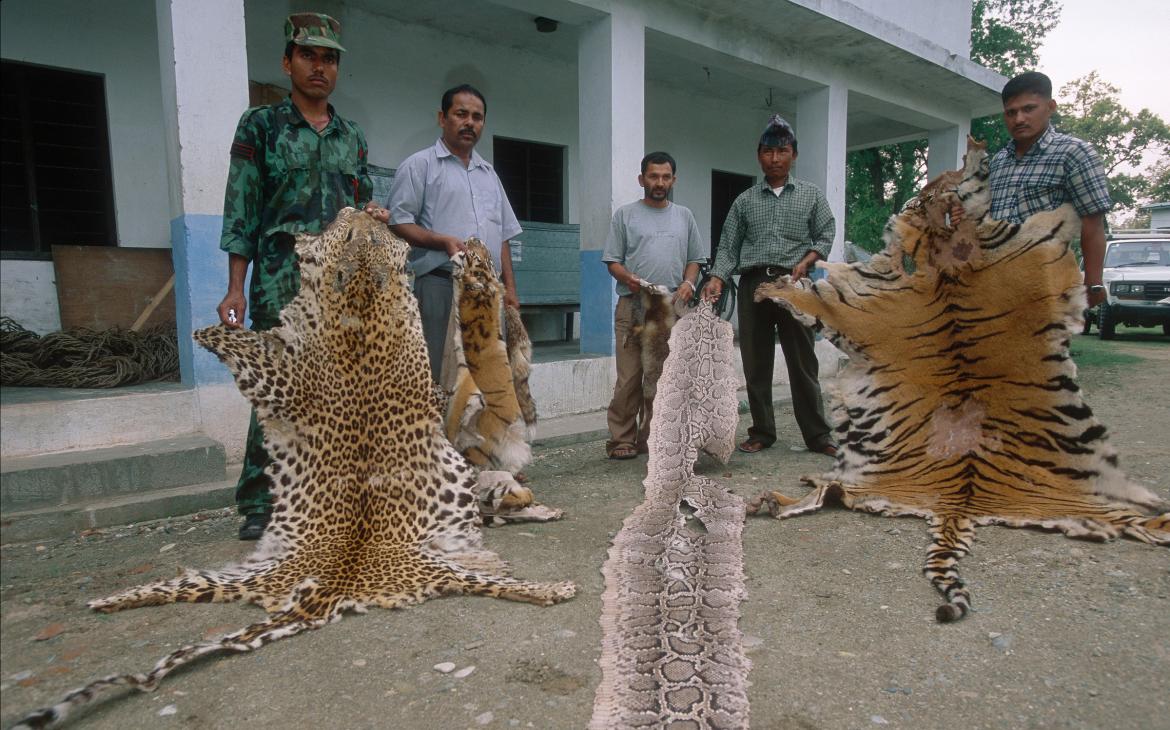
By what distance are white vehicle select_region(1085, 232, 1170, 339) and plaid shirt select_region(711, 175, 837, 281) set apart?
37.9 ft

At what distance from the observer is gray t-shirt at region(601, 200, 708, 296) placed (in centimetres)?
433

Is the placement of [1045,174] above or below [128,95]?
below

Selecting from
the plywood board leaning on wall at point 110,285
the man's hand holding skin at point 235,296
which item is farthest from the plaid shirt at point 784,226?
the plywood board leaning on wall at point 110,285

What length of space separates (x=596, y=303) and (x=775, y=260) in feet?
6.43

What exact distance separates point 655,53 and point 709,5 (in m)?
1.56

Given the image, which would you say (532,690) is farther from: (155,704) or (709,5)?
(709,5)

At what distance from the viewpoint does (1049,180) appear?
3342mm

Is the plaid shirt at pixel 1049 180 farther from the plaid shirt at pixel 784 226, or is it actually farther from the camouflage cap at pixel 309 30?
the camouflage cap at pixel 309 30

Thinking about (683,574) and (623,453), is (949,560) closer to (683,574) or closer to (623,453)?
(683,574)

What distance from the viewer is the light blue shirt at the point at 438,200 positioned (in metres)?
3.32

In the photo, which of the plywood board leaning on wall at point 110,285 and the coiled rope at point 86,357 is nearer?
the coiled rope at point 86,357

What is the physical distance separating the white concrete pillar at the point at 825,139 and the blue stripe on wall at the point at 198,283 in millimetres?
6197

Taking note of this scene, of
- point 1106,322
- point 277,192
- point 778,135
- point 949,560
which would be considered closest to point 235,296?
point 277,192

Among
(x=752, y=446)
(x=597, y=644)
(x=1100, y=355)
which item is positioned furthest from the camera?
(x=1100, y=355)
